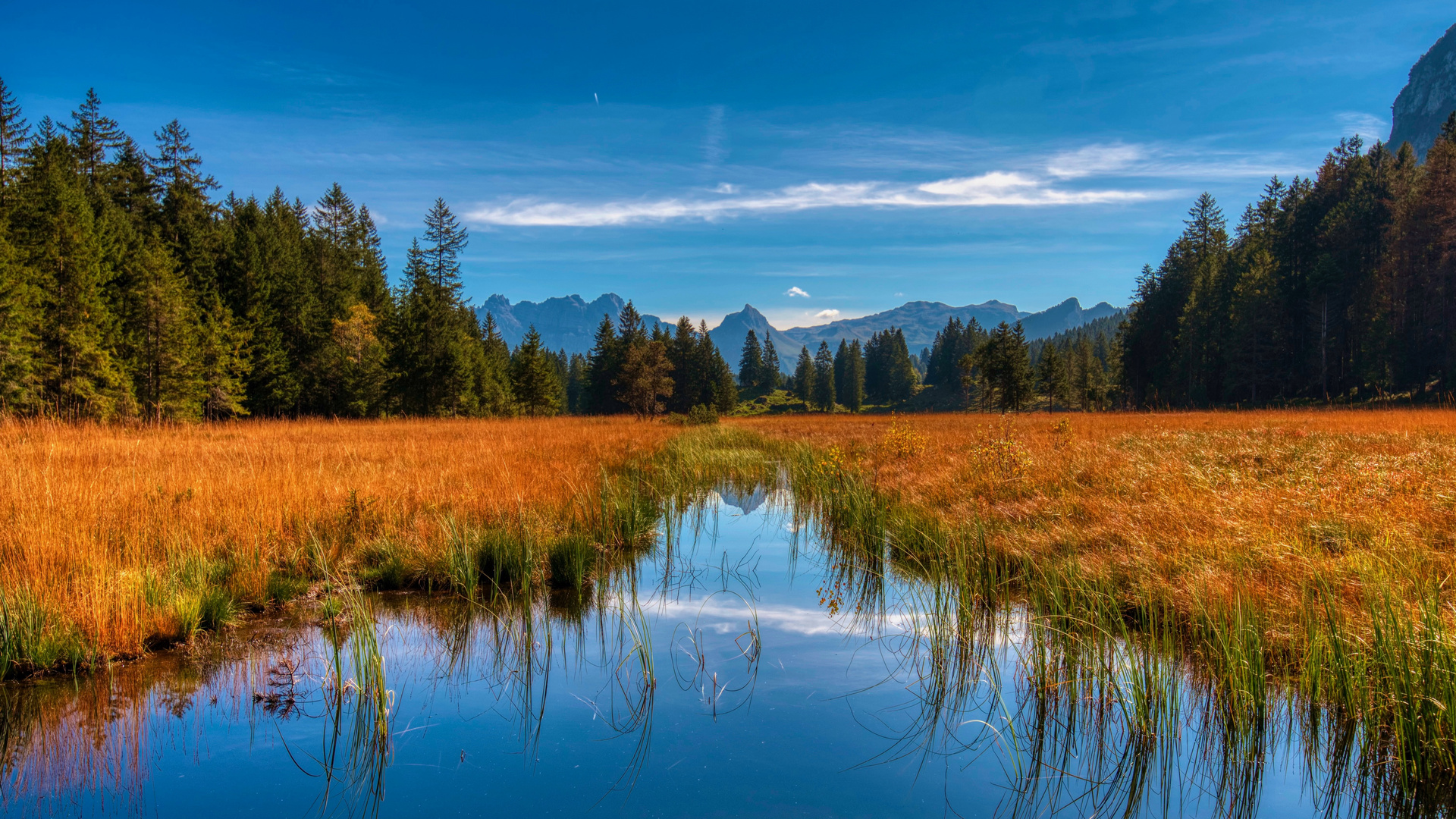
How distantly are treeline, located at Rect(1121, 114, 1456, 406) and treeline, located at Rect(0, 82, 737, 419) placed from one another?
50.3 metres

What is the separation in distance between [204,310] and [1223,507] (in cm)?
4380

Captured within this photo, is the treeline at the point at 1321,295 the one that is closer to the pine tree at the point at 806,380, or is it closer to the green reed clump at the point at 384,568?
the green reed clump at the point at 384,568

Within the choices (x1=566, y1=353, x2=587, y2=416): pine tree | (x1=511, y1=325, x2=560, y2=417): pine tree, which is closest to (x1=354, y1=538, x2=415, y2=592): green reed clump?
(x1=511, y1=325, x2=560, y2=417): pine tree

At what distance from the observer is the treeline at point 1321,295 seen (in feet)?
119

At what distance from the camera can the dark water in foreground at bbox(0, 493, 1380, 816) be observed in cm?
324

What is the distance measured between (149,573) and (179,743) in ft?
7.95

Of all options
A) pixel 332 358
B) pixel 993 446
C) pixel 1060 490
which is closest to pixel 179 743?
pixel 1060 490

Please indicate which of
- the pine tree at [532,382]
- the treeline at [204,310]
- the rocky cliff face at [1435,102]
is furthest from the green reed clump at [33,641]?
the rocky cliff face at [1435,102]

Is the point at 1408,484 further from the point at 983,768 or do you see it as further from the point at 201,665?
the point at 201,665

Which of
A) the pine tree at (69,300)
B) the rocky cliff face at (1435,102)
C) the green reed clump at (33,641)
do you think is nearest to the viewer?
the green reed clump at (33,641)

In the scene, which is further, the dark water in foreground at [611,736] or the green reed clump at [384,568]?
the green reed clump at [384,568]

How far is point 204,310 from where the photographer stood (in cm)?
3350

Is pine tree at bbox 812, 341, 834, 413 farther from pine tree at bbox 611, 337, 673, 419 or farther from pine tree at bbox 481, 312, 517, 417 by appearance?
pine tree at bbox 481, 312, 517, 417

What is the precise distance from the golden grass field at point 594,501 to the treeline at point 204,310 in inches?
418
